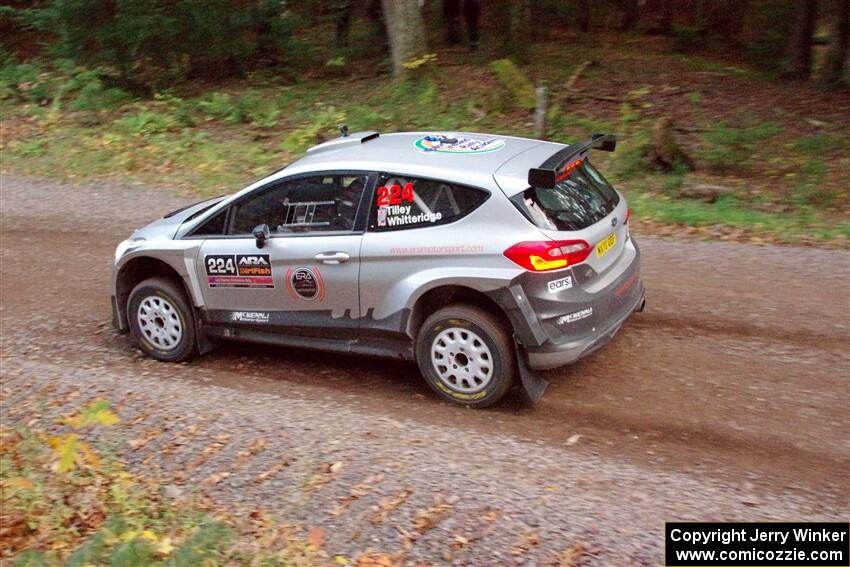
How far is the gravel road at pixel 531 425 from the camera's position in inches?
189

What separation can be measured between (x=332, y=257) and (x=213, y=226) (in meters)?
1.22

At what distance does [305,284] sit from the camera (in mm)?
6660

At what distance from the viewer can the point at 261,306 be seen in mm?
6957

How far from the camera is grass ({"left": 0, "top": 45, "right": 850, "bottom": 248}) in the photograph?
11008mm

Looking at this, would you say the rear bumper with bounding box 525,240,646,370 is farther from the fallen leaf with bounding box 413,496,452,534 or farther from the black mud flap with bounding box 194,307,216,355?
the black mud flap with bounding box 194,307,216,355

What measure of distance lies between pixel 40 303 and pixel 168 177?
17.3 feet

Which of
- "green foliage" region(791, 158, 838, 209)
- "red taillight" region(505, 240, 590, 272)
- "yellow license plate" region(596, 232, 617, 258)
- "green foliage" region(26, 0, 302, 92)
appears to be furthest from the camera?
"green foliage" region(26, 0, 302, 92)

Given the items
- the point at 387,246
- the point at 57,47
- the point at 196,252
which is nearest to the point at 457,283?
the point at 387,246

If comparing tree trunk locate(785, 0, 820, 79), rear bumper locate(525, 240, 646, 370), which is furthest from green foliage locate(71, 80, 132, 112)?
rear bumper locate(525, 240, 646, 370)

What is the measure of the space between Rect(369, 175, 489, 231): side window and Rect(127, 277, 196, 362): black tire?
1.95 metres

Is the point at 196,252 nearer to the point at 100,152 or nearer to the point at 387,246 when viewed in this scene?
the point at 387,246

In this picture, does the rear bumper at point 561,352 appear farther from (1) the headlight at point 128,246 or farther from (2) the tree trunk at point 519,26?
(2) the tree trunk at point 519,26

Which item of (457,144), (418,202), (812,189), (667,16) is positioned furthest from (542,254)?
(667,16)

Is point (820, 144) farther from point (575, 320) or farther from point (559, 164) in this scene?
point (575, 320)
